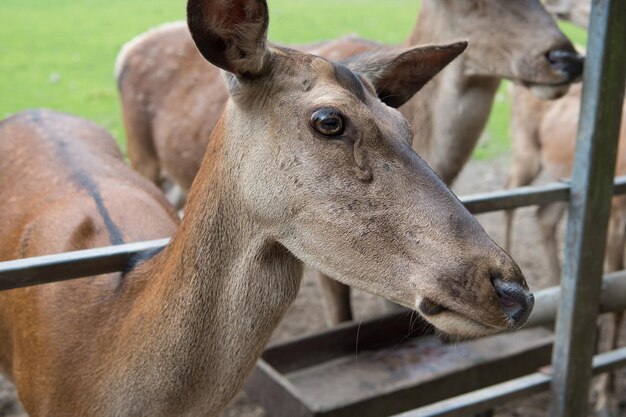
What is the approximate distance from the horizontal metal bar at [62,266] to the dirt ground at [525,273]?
0.78m

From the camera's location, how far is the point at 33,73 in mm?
12062

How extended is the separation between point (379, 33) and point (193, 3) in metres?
14.4

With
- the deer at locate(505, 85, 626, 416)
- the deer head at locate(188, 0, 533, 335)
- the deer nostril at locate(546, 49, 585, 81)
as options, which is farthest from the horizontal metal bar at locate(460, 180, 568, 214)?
the deer at locate(505, 85, 626, 416)

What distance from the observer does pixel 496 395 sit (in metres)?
3.09

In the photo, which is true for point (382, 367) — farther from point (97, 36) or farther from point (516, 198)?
point (97, 36)

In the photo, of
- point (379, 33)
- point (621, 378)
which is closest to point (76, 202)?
point (621, 378)

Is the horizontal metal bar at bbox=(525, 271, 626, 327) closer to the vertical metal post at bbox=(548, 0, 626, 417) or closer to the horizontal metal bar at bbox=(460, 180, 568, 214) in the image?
the vertical metal post at bbox=(548, 0, 626, 417)

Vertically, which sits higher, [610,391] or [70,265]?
[70,265]

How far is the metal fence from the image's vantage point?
2.89 meters

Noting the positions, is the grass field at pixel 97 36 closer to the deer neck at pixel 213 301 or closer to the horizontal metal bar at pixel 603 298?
the horizontal metal bar at pixel 603 298

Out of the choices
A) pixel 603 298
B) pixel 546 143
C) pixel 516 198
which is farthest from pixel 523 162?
pixel 516 198

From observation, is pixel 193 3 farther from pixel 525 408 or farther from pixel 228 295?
pixel 525 408

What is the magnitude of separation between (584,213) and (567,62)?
1202mm

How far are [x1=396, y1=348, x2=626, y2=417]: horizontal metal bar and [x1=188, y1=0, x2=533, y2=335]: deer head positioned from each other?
1.13m
